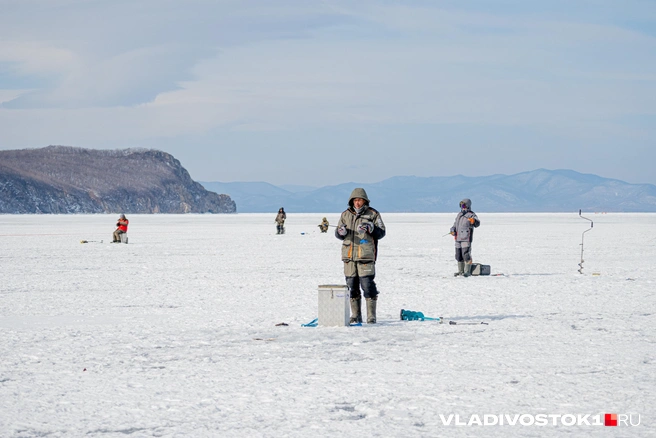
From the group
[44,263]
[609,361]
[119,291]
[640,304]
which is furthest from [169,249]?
[609,361]

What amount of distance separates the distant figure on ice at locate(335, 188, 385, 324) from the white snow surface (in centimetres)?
Answer: 56

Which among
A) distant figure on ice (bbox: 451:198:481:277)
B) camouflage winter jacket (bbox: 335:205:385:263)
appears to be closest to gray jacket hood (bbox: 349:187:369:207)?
camouflage winter jacket (bbox: 335:205:385:263)

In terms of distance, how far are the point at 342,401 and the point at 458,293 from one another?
29.5 ft

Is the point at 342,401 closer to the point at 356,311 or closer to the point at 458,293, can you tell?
the point at 356,311

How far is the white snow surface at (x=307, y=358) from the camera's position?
6508 millimetres

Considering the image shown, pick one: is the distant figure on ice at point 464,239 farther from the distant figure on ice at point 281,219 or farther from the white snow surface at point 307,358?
the distant figure on ice at point 281,219

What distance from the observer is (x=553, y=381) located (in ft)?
25.3

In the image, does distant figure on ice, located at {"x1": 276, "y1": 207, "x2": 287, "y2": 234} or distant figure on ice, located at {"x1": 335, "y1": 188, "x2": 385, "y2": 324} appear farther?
distant figure on ice, located at {"x1": 276, "y1": 207, "x2": 287, "y2": 234}

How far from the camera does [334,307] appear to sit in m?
11.1

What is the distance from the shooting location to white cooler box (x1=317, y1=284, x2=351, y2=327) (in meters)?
11.1

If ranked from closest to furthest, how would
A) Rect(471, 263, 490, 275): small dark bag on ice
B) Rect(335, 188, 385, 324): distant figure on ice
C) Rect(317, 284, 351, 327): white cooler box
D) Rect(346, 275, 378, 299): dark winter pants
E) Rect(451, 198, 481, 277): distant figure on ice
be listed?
Rect(317, 284, 351, 327): white cooler box, Rect(335, 188, 385, 324): distant figure on ice, Rect(346, 275, 378, 299): dark winter pants, Rect(451, 198, 481, 277): distant figure on ice, Rect(471, 263, 490, 275): small dark bag on ice

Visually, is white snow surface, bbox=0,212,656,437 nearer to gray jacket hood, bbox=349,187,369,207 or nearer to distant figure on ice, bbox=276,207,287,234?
gray jacket hood, bbox=349,187,369,207

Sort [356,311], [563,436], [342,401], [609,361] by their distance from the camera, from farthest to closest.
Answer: [356,311], [609,361], [342,401], [563,436]

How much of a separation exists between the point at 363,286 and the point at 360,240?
0.63 m
